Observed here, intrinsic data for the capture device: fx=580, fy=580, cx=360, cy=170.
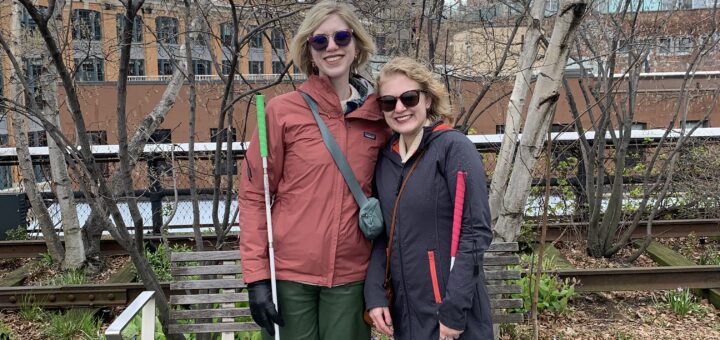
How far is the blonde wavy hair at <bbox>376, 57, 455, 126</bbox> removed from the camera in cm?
250

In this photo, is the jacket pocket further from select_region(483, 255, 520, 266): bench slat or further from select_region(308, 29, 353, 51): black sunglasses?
select_region(483, 255, 520, 266): bench slat

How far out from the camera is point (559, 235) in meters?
6.77

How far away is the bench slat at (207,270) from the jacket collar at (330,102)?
1675mm

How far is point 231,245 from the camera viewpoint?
6.05 m

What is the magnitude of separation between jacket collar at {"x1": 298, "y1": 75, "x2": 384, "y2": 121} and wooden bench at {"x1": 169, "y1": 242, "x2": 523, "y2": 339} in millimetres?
1701

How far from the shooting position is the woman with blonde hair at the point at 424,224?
226cm

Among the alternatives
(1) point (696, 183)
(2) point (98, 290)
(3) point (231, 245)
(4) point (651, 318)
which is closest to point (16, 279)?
(2) point (98, 290)

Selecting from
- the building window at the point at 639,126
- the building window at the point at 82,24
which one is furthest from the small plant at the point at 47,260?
the building window at the point at 639,126

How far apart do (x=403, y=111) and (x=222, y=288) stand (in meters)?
2.10

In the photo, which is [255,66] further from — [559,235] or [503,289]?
[503,289]

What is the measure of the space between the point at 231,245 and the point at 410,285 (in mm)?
3944

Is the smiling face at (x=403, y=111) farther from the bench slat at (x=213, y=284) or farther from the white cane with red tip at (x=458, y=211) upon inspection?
the bench slat at (x=213, y=284)

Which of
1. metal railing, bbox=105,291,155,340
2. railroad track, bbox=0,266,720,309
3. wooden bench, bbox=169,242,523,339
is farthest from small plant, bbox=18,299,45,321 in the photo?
metal railing, bbox=105,291,155,340

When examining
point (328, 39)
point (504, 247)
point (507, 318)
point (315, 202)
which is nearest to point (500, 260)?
point (504, 247)
